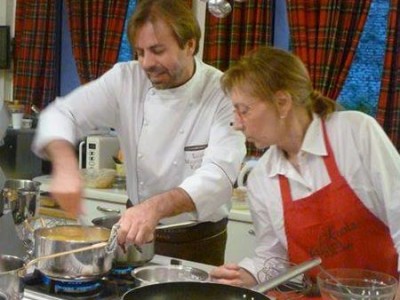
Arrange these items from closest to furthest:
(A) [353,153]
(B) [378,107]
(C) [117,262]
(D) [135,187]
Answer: (C) [117,262] → (A) [353,153] → (D) [135,187] → (B) [378,107]

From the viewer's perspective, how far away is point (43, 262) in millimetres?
1370

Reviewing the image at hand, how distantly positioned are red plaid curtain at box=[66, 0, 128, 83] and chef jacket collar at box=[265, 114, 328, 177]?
7.50 feet

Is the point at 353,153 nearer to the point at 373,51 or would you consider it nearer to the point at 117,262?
the point at 117,262

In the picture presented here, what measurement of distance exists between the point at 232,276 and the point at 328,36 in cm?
194

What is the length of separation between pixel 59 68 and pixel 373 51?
207 cm

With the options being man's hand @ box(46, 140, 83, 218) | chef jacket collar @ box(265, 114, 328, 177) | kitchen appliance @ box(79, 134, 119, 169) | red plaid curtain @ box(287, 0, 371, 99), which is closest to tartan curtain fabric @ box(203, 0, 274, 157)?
red plaid curtain @ box(287, 0, 371, 99)

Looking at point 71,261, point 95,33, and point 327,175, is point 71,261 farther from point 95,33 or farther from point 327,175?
point 95,33

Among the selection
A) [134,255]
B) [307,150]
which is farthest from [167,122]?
[134,255]

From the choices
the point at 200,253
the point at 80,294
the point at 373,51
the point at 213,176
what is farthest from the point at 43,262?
the point at 373,51

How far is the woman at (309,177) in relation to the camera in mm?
1696

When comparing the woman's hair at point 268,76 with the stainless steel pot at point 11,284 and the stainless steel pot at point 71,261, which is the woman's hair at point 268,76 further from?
the stainless steel pot at point 11,284

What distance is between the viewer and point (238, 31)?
3.43m

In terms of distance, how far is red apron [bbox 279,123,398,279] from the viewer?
1.70 metres

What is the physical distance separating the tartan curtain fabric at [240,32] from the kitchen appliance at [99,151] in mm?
740
